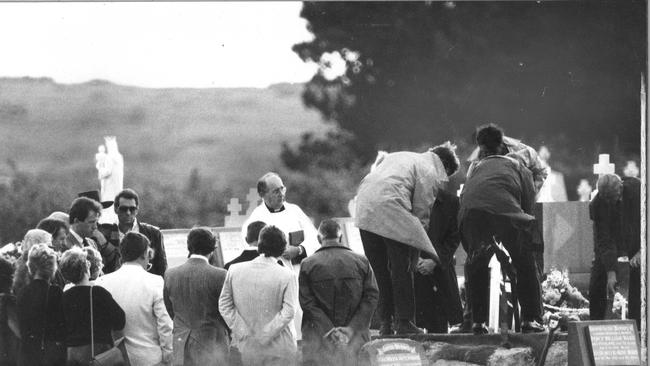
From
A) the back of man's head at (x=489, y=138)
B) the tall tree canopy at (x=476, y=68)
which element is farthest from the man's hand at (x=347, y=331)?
the back of man's head at (x=489, y=138)

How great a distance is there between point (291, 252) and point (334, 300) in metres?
0.47

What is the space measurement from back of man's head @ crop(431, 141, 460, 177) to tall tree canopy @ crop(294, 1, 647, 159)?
0.29 ft

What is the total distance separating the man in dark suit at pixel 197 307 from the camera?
9.10 meters

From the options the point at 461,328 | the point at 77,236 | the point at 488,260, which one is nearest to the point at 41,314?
the point at 77,236

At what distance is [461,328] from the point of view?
9.58 m

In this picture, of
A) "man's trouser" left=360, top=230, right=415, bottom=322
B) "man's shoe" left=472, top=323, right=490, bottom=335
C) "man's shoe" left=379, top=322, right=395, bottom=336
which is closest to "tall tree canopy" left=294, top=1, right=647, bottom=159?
"man's trouser" left=360, top=230, right=415, bottom=322

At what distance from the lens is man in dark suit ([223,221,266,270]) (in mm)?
9375

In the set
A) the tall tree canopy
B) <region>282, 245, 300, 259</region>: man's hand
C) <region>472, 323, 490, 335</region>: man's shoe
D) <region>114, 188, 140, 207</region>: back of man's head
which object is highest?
the tall tree canopy

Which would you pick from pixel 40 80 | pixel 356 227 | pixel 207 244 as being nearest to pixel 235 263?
pixel 207 244

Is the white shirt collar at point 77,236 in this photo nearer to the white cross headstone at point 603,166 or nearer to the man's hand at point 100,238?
the man's hand at point 100,238

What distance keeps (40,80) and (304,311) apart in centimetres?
229

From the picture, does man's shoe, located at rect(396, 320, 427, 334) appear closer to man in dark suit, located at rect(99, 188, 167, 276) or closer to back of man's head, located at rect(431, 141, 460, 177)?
back of man's head, located at rect(431, 141, 460, 177)

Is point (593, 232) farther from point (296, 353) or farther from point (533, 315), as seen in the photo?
point (296, 353)

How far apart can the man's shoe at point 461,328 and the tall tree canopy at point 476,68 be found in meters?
1.24
